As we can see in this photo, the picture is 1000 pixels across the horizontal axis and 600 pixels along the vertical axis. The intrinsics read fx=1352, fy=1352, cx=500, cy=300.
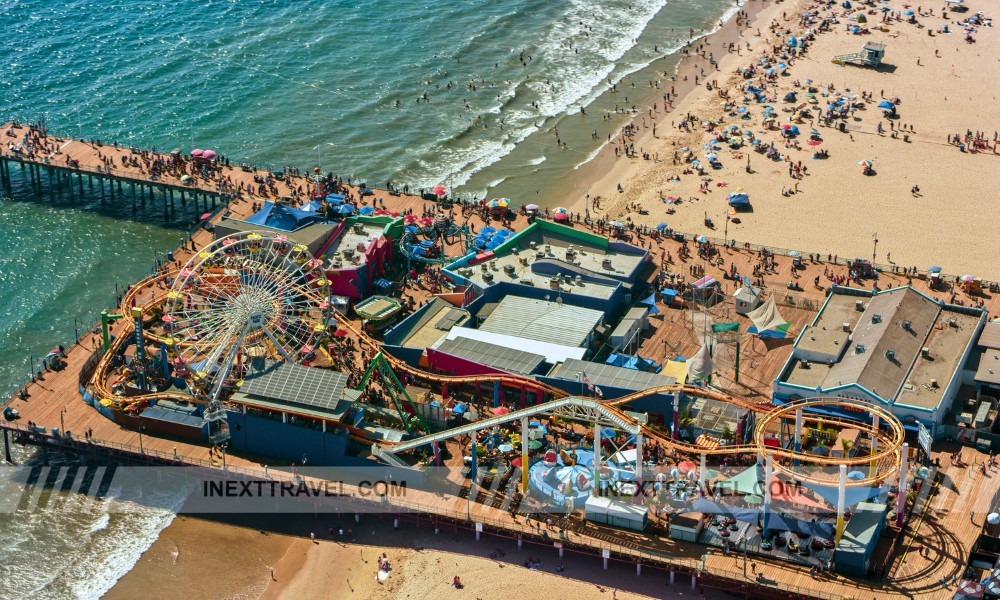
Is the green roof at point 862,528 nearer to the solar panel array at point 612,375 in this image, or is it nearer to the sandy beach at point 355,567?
the sandy beach at point 355,567

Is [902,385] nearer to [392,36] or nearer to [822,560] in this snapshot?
[822,560]

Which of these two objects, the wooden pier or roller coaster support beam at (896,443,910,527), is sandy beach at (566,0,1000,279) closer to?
the wooden pier

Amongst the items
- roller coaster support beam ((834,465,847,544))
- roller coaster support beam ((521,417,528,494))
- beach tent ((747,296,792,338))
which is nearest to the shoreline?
beach tent ((747,296,792,338))

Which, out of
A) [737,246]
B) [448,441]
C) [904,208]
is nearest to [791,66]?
[904,208]

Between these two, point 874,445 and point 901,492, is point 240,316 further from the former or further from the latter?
point 901,492

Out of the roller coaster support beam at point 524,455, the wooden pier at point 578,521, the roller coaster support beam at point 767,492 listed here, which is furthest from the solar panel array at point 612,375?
the roller coaster support beam at point 767,492

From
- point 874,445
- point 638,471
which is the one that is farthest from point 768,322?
point 638,471
